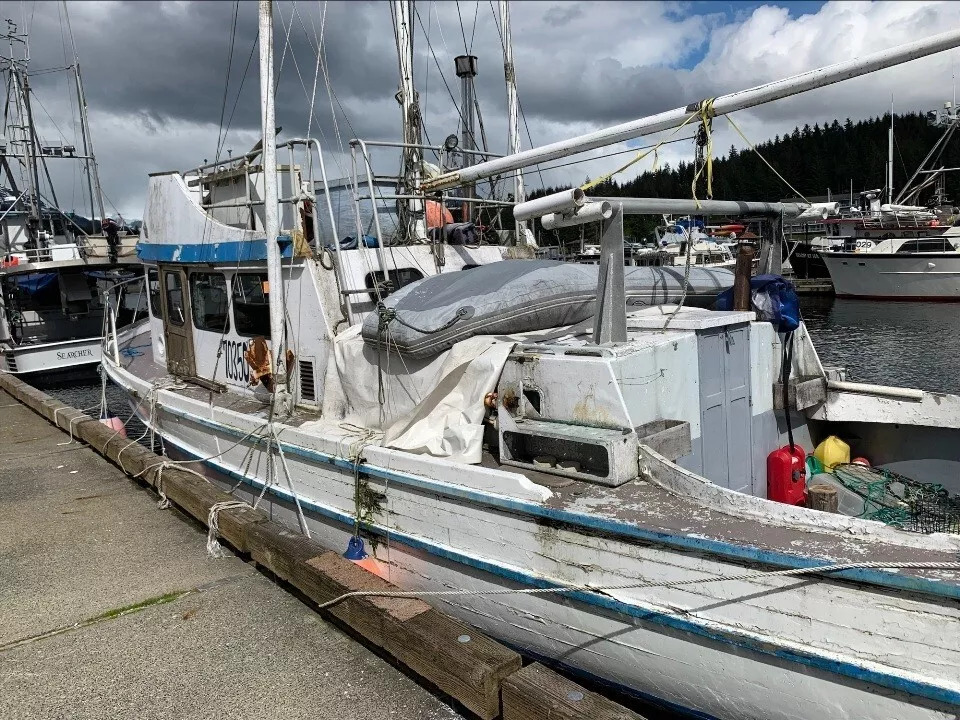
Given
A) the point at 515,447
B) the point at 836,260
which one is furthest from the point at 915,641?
the point at 836,260

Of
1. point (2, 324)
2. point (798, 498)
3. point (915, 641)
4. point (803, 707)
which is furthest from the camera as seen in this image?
point (2, 324)

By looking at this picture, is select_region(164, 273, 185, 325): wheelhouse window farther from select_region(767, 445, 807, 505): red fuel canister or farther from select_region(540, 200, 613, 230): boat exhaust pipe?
select_region(767, 445, 807, 505): red fuel canister

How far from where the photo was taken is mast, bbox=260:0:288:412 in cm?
636

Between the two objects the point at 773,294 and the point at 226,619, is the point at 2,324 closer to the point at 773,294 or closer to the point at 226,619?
the point at 226,619

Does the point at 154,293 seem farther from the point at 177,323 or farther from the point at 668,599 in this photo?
the point at 668,599

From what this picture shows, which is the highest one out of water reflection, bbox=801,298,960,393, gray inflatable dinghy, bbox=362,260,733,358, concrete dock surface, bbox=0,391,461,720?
gray inflatable dinghy, bbox=362,260,733,358

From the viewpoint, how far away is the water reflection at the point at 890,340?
19.8 m

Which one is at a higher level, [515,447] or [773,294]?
[773,294]

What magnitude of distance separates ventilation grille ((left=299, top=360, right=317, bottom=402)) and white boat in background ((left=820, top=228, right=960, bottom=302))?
37.4m

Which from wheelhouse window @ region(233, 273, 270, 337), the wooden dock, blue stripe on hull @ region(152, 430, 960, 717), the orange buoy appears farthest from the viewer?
the orange buoy

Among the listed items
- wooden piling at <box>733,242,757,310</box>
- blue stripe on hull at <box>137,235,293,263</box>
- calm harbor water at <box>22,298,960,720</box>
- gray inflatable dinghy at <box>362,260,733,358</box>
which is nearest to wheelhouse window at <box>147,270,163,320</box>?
blue stripe on hull at <box>137,235,293,263</box>

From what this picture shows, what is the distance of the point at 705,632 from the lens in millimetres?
3529

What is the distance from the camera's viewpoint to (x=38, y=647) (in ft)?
15.0

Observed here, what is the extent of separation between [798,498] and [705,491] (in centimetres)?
199
